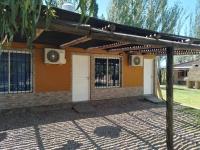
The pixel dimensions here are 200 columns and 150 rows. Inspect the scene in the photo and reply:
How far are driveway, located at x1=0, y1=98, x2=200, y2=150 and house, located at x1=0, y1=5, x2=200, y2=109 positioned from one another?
0.75m

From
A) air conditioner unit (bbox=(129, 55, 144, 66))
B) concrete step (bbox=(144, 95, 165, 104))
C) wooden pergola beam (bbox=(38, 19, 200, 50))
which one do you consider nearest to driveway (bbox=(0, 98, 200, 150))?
concrete step (bbox=(144, 95, 165, 104))

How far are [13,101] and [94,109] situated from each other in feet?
11.2

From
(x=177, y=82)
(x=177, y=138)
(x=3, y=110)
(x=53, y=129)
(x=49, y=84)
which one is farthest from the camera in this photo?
(x=177, y=82)

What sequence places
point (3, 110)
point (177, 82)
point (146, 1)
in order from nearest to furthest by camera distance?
point (3, 110), point (146, 1), point (177, 82)

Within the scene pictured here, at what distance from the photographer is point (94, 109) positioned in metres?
10.8

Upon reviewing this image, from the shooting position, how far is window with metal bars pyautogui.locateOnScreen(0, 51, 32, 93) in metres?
9.70

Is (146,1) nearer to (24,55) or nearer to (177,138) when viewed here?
(24,55)

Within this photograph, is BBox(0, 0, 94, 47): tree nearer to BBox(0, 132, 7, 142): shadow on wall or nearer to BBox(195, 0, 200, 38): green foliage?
BBox(0, 132, 7, 142): shadow on wall

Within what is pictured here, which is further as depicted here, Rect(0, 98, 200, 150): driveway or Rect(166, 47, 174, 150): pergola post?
Rect(0, 98, 200, 150): driveway

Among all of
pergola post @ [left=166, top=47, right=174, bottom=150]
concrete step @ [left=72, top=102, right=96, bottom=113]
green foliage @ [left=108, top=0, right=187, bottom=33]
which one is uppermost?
green foliage @ [left=108, top=0, right=187, bottom=33]

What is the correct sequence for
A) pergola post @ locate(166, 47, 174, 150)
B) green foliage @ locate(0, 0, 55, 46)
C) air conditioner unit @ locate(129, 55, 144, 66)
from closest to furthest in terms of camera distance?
green foliage @ locate(0, 0, 55, 46) < pergola post @ locate(166, 47, 174, 150) < air conditioner unit @ locate(129, 55, 144, 66)

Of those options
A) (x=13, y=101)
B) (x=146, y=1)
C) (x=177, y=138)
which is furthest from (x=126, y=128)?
(x=146, y=1)

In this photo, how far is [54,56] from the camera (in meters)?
10.7

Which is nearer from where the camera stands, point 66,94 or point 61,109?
point 61,109
